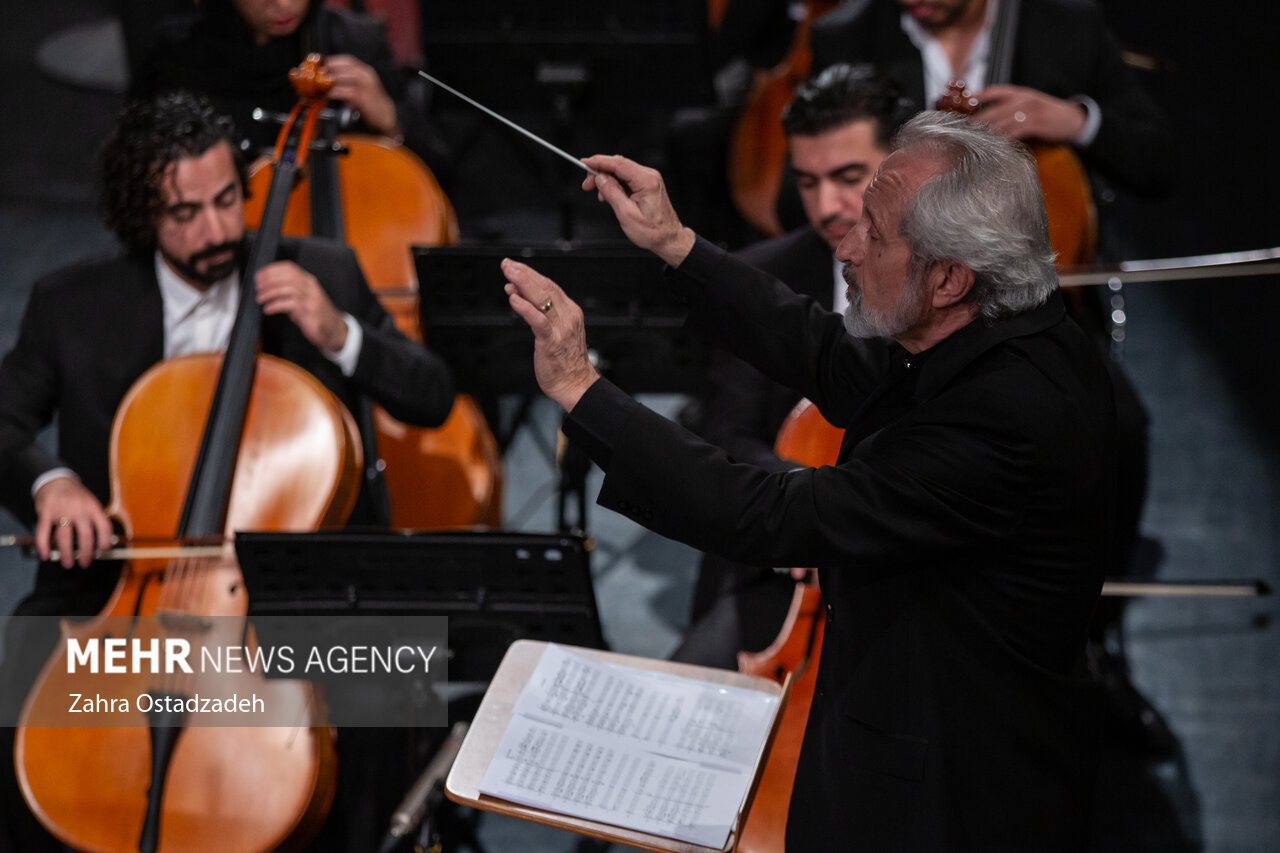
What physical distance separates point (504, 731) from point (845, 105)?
4.48 feet

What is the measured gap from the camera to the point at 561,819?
1452mm

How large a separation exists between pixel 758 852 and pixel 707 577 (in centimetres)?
89

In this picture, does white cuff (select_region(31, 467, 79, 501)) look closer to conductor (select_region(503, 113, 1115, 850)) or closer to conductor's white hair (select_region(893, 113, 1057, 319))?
conductor (select_region(503, 113, 1115, 850))

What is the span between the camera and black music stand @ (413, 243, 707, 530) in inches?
97.9

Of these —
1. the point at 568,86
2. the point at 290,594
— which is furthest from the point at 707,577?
the point at 568,86

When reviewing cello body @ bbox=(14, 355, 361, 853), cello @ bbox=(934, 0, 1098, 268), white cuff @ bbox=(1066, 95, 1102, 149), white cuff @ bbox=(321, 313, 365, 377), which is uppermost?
white cuff @ bbox=(1066, 95, 1102, 149)

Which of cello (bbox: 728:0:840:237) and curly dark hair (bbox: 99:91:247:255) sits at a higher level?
curly dark hair (bbox: 99:91:247:255)

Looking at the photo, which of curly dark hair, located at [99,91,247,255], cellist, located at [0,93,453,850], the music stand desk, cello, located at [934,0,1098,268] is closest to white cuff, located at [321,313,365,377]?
cellist, located at [0,93,453,850]

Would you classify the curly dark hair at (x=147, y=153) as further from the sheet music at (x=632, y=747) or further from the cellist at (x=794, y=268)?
the sheet music at (x=632, y=747)

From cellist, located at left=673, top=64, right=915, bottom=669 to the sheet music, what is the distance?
63cm

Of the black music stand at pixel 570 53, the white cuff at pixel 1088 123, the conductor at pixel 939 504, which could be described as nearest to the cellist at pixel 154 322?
the conductor at pixel 939 504

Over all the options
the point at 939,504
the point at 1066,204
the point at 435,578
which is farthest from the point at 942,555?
the point at 1066,204

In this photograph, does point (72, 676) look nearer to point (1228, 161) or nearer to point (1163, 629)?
point (1163, 629)

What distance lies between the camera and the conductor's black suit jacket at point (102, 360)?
7.88 ft
